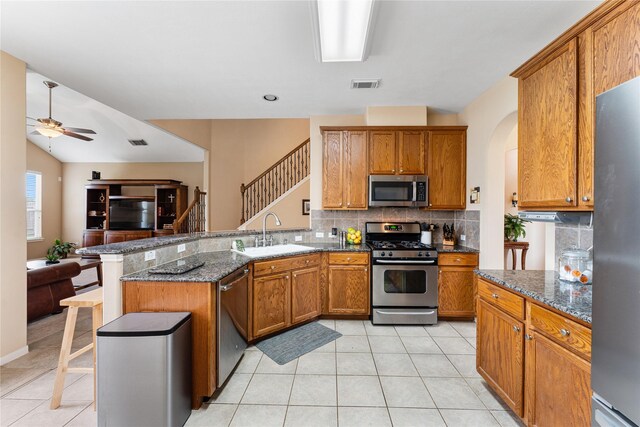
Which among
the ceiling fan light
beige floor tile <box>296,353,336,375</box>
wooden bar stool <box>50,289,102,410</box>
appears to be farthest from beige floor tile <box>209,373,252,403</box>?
the ceiling fan light

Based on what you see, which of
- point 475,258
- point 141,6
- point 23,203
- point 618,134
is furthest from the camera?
point 475,258

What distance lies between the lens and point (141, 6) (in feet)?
6.31

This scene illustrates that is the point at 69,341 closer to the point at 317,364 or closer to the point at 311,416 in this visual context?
the point at 311,416

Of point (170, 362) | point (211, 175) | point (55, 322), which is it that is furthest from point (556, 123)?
point (211, 175)

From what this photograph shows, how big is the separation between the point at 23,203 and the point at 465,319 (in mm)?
5109

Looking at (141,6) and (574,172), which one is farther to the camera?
(141,6)

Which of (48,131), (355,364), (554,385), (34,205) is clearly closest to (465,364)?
(355,364)

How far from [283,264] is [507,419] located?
2.25m

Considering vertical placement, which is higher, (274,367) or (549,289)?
(549,289)

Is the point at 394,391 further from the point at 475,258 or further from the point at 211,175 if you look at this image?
the point at 211,175

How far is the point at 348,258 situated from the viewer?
3.48 m

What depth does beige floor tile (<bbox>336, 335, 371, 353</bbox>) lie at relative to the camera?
9.14 feet

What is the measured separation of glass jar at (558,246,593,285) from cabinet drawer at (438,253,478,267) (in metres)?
1.54

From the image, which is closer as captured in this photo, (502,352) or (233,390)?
(502,352)
